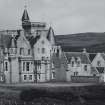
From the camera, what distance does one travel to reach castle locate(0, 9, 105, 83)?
3073 inches

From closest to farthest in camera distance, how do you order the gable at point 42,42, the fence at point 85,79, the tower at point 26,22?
the gable at point 42,42
the fence at point 85,79
the tower at point 26,22

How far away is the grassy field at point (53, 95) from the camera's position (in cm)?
6000

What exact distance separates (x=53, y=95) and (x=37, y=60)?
18513 millimetres

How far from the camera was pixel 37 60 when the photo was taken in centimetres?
8050

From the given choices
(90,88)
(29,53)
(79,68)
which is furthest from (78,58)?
(90,88)

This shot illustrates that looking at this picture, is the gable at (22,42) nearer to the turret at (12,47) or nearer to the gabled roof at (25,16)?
the turret at (12,47)

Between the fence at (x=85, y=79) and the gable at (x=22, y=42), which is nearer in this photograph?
the gable at (x=22, y=42)

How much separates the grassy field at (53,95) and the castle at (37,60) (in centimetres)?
1119

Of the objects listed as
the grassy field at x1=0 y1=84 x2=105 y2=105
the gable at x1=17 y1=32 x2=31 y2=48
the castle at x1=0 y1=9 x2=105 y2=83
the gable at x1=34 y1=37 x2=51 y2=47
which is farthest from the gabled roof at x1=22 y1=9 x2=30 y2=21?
the grassy field at x1=0 y1=84 x2=105 y2=105

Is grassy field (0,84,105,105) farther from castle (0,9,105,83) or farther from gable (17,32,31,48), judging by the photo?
gable (17,32,31,48)

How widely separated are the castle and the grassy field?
36.7 feet

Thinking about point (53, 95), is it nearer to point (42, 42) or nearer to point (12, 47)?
point (12, 47)

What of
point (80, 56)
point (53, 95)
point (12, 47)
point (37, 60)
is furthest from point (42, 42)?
point (53, 95)

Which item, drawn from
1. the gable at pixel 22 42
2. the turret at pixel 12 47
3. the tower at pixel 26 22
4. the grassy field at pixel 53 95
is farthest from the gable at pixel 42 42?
the grassy field at pixel 53 95
